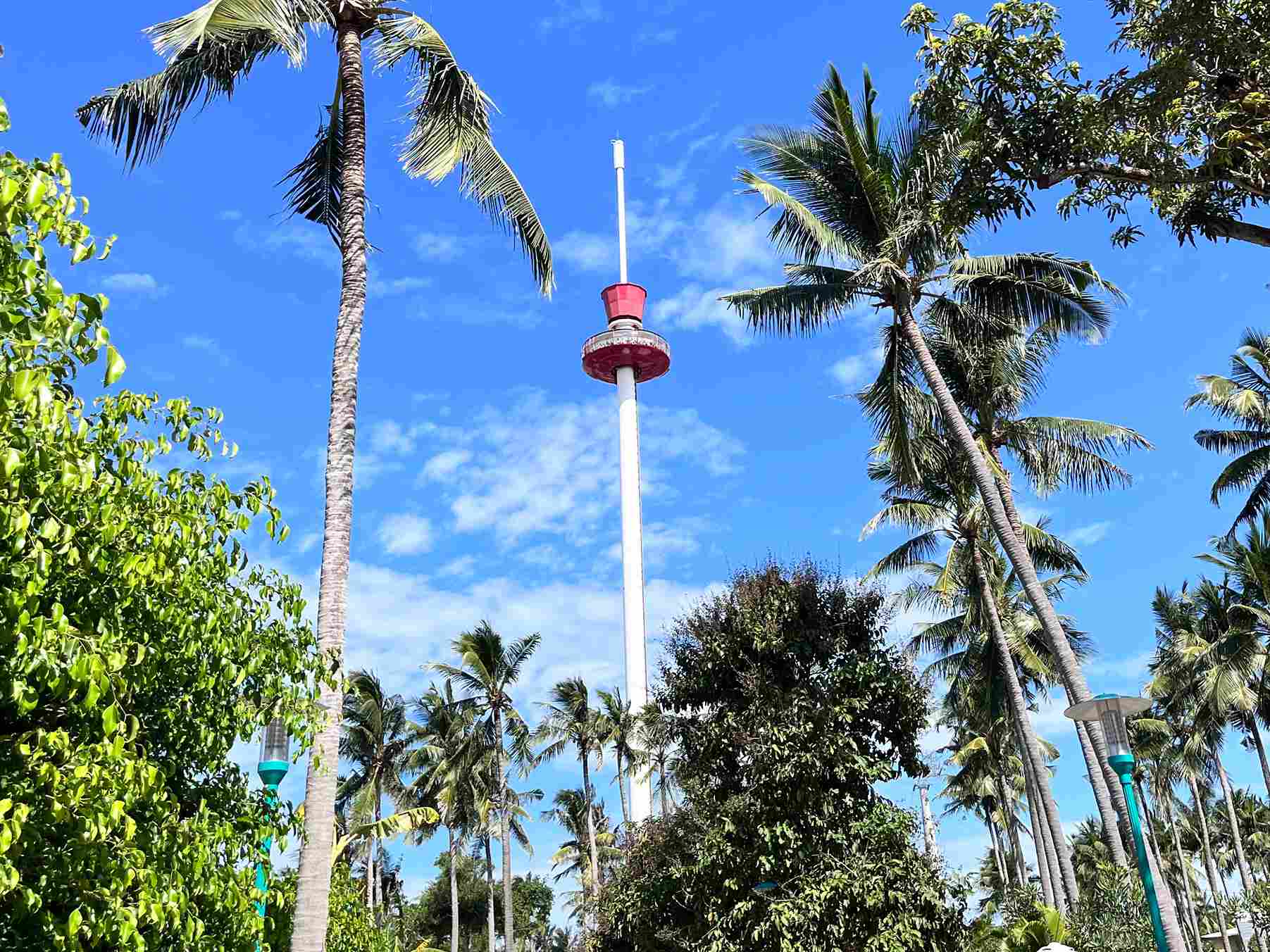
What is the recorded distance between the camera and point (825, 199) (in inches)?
790

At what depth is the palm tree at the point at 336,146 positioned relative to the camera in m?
9.15

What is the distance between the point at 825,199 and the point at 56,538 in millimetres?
17721

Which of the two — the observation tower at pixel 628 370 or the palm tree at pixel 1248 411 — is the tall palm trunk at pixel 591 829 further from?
the palm tree at pixel 1248 411

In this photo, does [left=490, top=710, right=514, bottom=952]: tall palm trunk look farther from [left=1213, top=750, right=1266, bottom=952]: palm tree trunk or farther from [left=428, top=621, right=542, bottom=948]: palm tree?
[left=1213, top=750, right=1266, bottom=952]: palm tree trunk

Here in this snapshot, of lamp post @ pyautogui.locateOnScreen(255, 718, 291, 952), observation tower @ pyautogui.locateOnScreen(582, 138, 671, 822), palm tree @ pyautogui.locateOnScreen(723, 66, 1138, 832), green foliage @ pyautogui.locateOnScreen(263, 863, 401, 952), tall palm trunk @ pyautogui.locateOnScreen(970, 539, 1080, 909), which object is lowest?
green foliage @ pyautogui.locateOnScreen(263, 863, 401, 952)

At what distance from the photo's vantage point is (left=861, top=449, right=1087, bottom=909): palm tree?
91.1 ft

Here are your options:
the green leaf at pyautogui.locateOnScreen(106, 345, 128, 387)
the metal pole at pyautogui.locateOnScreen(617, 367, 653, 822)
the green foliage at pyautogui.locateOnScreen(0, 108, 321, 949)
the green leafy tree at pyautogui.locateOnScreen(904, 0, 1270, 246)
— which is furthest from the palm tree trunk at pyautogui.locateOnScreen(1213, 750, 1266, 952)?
the green leaf at pyautogui.locateOnScreen(106, 345, 128, 387)

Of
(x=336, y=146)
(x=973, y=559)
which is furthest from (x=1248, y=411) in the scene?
(x=336, y=146)

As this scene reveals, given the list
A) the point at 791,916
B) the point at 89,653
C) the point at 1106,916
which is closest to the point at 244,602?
the point at 89,653

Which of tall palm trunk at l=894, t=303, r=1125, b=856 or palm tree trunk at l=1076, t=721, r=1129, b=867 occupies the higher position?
tall palm trunk at l=894, t=303, r=1125, b=856

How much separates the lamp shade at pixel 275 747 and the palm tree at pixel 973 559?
18622mm

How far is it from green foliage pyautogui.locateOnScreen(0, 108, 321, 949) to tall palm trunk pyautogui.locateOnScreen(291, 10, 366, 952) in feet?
3.33

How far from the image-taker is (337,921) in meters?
14.2

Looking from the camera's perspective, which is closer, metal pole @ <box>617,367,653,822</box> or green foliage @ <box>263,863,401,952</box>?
green foliage @ <box>263,863,401,952</box>
